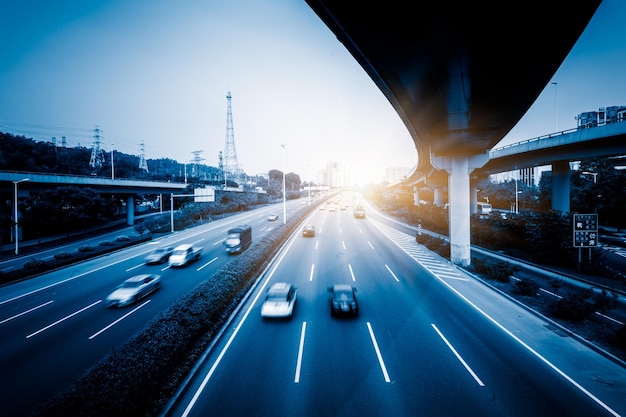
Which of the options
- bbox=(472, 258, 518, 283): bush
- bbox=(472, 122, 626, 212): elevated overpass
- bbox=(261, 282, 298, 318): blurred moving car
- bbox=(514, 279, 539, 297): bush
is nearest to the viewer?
bbox=(261, 282, 298, 318): blurred moving car

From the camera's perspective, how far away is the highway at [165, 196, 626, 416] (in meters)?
7.59

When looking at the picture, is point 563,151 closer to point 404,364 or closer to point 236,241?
point 404,364

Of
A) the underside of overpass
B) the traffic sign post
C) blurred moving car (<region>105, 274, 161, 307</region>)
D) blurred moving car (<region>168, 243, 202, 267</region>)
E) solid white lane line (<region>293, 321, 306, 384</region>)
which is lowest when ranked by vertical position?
solid white lane line (<region>293, 321, 306, 384</region>)

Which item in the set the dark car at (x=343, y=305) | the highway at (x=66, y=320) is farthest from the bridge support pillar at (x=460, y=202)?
the highway at (x=66, y=320)

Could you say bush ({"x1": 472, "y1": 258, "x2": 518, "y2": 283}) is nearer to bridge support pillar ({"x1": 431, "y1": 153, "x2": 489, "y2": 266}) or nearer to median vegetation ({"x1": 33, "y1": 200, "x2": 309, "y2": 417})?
bridge support pillar ({"x1": 431, "y1": 153, "x2": 489, "y2": 266})

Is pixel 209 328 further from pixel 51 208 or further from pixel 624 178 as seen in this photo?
pixel 624 178

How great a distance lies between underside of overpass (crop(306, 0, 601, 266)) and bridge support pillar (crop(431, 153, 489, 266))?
7.93 meters

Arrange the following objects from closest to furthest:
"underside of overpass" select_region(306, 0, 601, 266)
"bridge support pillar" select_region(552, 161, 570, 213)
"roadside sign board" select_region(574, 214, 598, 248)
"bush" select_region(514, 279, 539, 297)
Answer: "underside of overpass" select_region(306, 0, 601, 266) → "bush" select_region(514, 279, 539, 297) → "roadside sign board" select_region(574, 214, 598, 248) → "bridge support pillar" select_region(552, 161, 570, 213)

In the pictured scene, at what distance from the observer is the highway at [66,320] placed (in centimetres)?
873

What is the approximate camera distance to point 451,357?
982 centimetres

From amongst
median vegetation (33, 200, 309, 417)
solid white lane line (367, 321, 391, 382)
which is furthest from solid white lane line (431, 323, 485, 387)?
median vegetation (33, 200, 309, 417)

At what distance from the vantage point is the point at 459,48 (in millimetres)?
8453

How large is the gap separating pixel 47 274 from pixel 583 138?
154 feet

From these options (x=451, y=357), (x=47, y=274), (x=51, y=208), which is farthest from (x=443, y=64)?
(x=51, y=208)
